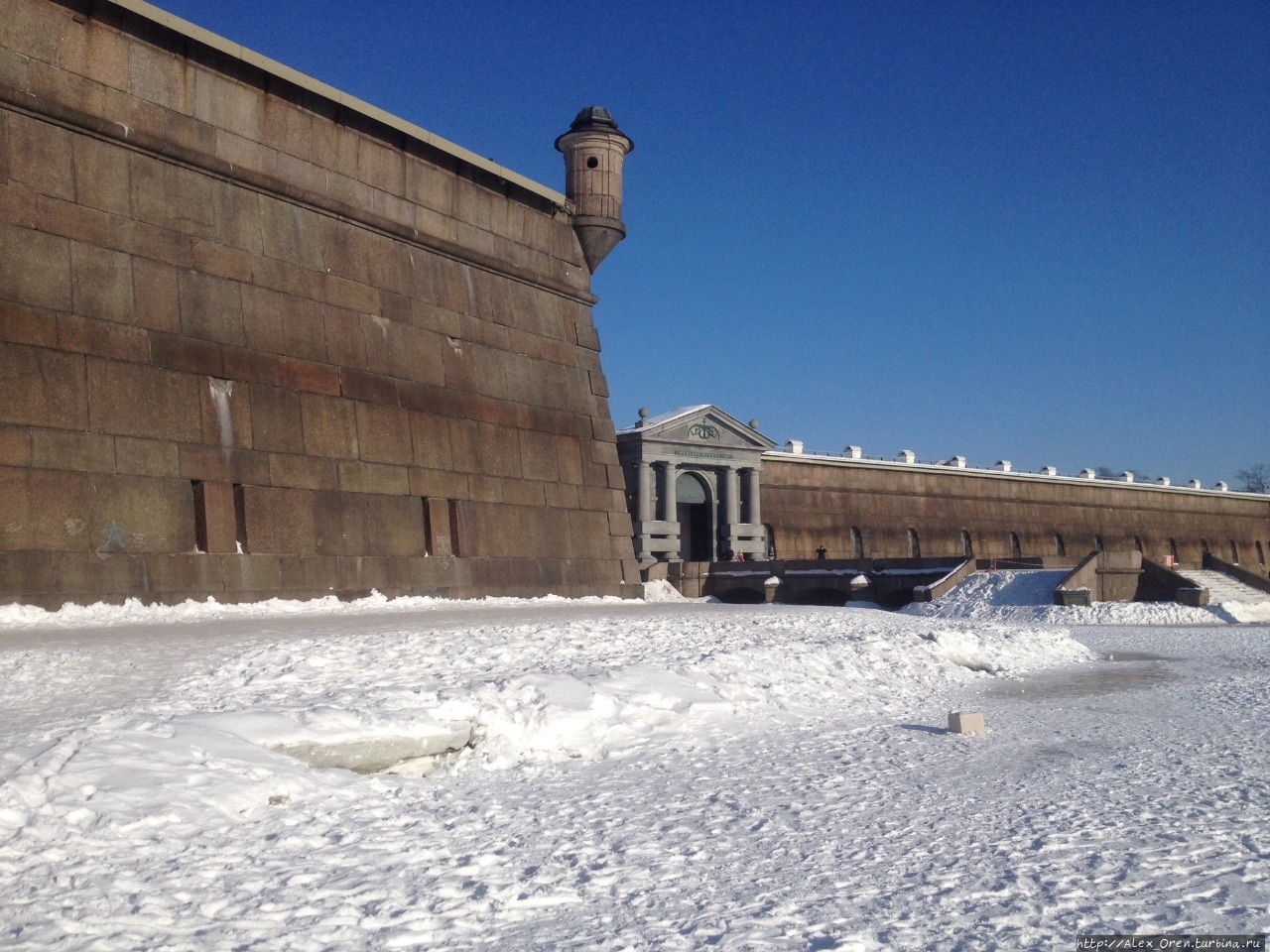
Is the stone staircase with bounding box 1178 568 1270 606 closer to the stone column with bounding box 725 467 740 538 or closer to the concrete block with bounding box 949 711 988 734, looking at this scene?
the stone column with bounding box 725 467 740 538

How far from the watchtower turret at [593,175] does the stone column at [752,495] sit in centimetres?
2937

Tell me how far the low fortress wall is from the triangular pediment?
10.6ft

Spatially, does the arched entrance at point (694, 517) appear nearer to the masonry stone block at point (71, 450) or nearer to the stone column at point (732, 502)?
the stone column at point (732, 502)

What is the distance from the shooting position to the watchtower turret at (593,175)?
24469mm

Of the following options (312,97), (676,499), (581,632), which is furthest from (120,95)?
(676,499)

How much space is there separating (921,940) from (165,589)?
13.2 meters

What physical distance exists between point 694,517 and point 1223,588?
25.1 metres

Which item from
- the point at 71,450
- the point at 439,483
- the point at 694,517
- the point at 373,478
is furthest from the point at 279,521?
the point at 694,517

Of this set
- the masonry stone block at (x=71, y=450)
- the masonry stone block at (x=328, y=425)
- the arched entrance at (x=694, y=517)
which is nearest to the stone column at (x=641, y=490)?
the arched entrance at (x=694, y=517)

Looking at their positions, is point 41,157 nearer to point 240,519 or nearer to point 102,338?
point 102,338

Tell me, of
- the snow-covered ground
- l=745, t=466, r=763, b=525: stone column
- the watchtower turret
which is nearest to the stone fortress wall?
the watchtower turret

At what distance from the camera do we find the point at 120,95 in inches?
642

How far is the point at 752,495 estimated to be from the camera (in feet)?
175

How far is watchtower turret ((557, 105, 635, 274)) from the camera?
2447 cm
